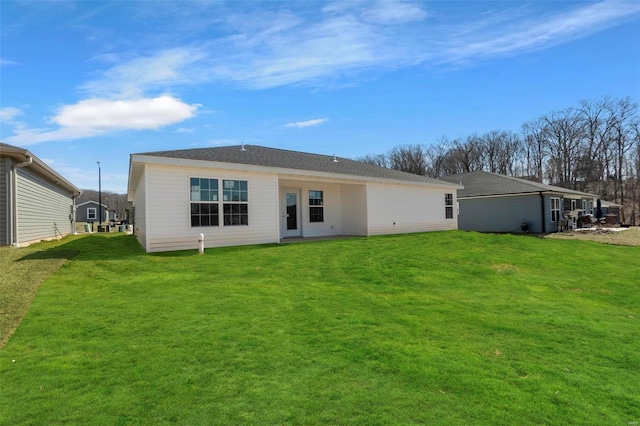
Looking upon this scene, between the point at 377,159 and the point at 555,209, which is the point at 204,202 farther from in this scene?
the point at 377,159

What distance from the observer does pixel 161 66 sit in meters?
12.2

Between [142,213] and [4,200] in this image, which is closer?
[4,200]

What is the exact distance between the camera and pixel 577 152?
44469 mm

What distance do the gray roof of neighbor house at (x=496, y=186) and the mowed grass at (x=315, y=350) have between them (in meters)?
17.8

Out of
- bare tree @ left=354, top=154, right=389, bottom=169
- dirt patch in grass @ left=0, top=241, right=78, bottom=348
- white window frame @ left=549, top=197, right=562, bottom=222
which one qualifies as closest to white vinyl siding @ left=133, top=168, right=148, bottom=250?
dirt patch in grass @ left=0, top=241, right=78, bottom=348

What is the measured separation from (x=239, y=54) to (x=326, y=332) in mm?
10319

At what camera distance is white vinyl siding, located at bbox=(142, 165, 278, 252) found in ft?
36.1

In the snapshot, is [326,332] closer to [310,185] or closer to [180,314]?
[180,314]

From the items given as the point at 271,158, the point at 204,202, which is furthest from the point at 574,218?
the point at 204,202

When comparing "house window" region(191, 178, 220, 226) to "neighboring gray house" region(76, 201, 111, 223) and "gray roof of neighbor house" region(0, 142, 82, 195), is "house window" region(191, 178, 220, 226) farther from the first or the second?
"neighboring gray house" region(76, 201, 111, 223)

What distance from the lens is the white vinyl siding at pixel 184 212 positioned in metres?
11.0

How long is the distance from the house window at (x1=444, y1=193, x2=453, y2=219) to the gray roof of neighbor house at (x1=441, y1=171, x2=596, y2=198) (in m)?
6.76

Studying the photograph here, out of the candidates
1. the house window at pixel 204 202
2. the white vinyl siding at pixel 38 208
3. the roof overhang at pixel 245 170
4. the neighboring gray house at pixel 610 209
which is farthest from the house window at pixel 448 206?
the neighboring gray house at pixel 610 209

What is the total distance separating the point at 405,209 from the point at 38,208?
55.9 feet
